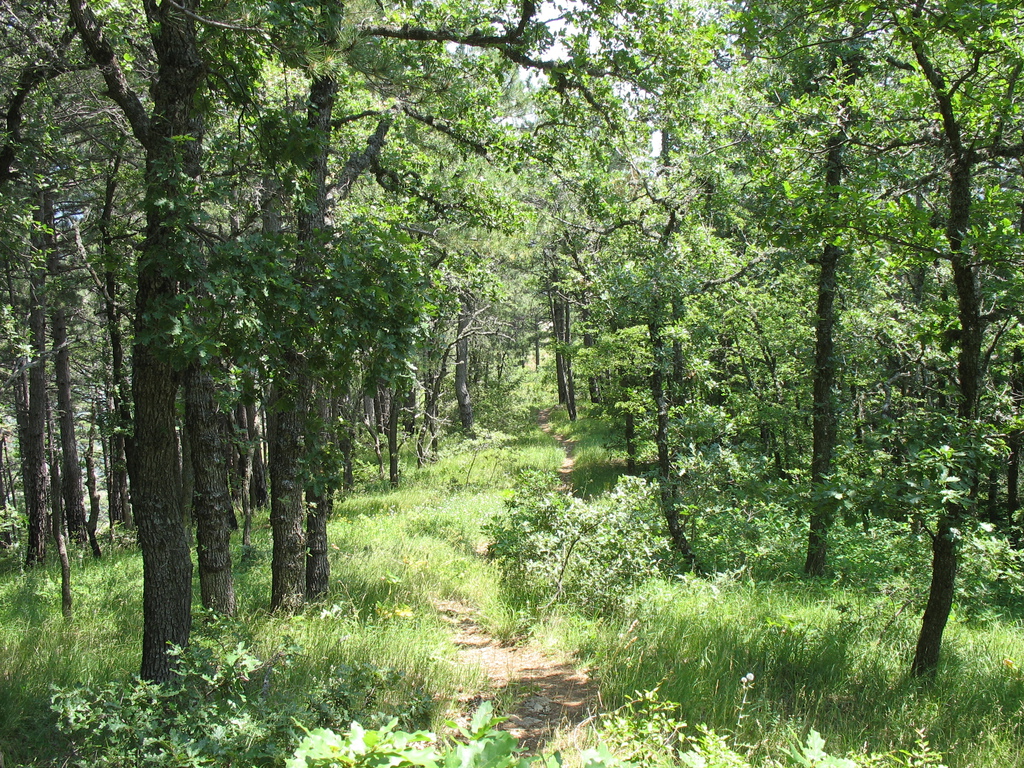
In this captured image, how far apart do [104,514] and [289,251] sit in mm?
45226

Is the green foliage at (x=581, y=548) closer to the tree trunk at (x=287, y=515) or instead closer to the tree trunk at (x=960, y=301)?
the tree trunk at (x=287, y=515)

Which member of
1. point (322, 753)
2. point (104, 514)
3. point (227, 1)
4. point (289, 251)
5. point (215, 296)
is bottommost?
point (104, 514)

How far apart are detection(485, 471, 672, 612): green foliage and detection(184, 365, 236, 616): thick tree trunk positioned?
328 cm

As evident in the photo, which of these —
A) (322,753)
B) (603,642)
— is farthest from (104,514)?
(322,753)

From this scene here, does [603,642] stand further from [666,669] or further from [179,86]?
[179,86]

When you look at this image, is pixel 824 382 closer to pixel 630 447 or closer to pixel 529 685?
pixel 529 685

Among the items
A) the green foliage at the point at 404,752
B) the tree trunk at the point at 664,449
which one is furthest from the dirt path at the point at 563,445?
the green foliage at the point at 404,752

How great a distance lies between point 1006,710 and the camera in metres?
4.26

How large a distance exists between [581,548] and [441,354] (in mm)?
2963

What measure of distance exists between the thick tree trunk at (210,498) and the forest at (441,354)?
0.03 metres

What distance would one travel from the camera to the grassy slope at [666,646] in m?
3.89

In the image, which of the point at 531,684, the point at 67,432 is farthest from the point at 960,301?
the point at 67,432

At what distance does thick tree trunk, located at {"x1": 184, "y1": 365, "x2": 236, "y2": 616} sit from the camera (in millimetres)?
5055

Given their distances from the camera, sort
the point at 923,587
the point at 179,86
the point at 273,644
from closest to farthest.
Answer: the point at 179,86, the point at 273,644, the point at 923,587
